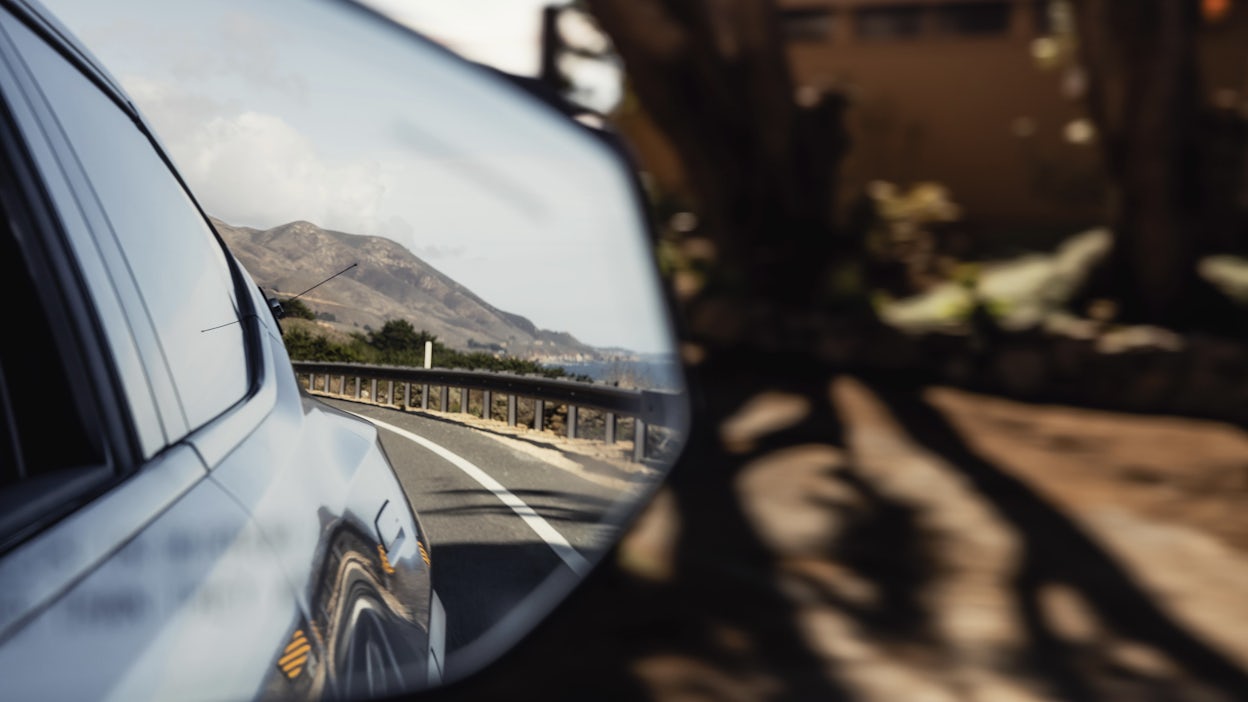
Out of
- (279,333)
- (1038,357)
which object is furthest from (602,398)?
(1038,357)

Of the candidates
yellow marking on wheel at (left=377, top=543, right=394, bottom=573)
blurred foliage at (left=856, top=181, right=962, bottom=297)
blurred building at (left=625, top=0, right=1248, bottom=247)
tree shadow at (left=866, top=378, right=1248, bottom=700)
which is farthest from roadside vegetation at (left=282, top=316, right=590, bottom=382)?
blurred building at (left=625, top=0, right=1248, bottom=247)

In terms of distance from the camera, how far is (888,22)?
1582 centimetres

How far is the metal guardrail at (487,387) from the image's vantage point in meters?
0.74

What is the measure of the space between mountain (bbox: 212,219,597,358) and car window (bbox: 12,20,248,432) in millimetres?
54

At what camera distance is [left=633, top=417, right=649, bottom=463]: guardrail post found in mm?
1100

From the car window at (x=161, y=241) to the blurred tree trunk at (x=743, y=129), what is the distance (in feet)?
22.5

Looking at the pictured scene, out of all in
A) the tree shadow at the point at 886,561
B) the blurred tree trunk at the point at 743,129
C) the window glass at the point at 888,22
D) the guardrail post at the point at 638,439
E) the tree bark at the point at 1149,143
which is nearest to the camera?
the guardrail post at the point at 638,439

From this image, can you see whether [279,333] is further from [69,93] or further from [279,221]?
[69,93]

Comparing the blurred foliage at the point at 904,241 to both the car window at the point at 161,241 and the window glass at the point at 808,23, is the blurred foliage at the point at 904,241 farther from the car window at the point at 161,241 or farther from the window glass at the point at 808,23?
the car window at the point at 161,241

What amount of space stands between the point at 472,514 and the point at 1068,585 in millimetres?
4124

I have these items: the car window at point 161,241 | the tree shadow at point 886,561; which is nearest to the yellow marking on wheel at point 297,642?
the car window at point 161,241

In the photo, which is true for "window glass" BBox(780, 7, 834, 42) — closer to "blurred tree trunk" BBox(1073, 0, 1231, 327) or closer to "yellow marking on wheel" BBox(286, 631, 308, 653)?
"blurred tree trunk" BBox(1073, 0, 1231, 327)

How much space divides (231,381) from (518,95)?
355 millimetres

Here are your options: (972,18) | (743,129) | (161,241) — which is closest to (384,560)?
(161,241)
